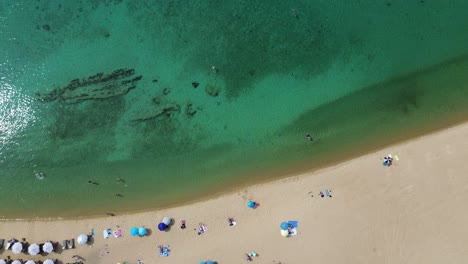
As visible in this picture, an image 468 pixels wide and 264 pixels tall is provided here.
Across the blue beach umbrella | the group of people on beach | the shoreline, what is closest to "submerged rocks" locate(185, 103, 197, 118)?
the shoreline

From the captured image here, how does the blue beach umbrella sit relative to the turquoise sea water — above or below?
below

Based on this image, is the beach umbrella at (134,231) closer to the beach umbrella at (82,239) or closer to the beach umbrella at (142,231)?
the beach umbrella at (142,231)

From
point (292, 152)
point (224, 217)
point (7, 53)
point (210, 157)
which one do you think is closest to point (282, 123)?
point (292, 152)

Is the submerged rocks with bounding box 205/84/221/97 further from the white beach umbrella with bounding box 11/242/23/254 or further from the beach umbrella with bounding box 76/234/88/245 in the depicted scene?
the white beach umbrella with bounding box 11/242/23/254

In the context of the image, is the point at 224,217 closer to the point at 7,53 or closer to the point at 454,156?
the point at 454,156

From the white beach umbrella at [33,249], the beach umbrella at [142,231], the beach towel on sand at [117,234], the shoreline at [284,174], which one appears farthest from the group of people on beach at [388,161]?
the white beach umbrella at [33,249]

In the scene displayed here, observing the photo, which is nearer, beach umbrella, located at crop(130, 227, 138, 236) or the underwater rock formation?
beach umbrella, located at crop(130, 227, 138, 236)
